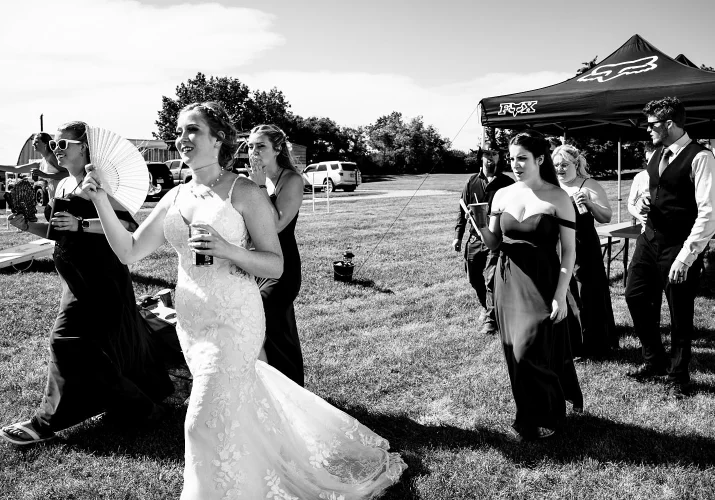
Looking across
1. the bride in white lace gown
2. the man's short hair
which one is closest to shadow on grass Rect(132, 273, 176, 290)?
the bride in white lace gown

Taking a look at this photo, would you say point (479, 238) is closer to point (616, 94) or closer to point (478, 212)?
point (478, 212)

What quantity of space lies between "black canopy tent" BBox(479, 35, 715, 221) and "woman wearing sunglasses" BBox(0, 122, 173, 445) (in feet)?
21.0

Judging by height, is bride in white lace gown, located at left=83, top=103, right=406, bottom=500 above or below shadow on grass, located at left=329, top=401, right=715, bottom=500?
above

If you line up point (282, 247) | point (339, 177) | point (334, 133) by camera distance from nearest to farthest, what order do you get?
point (282, 247)
point (339, 177)
point (334, 133)

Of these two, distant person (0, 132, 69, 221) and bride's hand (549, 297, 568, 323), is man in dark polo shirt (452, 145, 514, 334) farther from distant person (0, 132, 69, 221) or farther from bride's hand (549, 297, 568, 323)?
distant person (0, 132, 69, 221)

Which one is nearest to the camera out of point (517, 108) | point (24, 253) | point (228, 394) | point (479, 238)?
point (228, 394)

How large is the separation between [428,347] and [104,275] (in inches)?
137

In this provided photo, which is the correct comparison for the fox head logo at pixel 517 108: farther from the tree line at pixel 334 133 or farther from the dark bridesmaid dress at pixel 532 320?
the tree line at pixel 334 133

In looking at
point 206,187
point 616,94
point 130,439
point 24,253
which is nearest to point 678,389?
point 206,187

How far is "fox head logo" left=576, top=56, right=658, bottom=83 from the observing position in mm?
8648

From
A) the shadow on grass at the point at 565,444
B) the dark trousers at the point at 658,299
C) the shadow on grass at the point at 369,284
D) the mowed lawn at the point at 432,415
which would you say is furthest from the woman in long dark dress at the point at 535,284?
the shadow on grass at the point at 369,284

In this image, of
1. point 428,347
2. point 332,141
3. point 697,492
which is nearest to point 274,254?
point 697,492

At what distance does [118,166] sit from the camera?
155 inches

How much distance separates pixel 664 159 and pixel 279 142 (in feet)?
10.7
